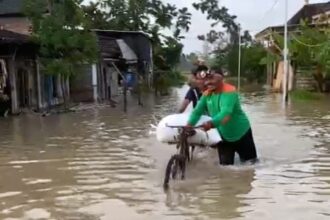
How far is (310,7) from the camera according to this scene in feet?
168

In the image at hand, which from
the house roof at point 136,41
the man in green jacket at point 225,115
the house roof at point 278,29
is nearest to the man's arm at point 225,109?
the man in green jacket at point 225,115

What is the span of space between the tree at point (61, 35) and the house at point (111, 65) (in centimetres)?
338

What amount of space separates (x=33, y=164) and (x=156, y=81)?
28.7 meters

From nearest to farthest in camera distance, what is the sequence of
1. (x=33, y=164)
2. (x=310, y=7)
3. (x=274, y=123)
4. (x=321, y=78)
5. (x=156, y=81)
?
(x=33, y=164)
(x=274, y=123)
(x=321, y=78)
(x=156, y=81)
(x=310, y=7)

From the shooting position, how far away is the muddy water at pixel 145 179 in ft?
24.2

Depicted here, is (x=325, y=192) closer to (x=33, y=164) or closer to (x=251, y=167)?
(x=251, y=167)

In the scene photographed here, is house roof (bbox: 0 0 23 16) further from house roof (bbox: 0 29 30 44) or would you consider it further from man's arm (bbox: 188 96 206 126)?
man's arm (bbox: 188 96 206 126)

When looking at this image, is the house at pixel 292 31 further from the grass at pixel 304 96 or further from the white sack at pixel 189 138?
the white sack at pixel 189 138

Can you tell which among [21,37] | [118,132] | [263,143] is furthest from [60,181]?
[21,37]

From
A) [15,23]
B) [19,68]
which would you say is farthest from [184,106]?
[15,23]

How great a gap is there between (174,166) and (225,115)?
937 millimetres

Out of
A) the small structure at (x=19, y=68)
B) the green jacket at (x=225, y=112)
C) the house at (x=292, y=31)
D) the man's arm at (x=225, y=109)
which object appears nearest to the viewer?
the man's arm at (x=225, y=109)

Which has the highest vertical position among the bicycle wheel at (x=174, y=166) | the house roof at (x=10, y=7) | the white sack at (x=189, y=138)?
the house roof at (x=10, y=7)

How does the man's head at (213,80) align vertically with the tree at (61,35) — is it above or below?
below
